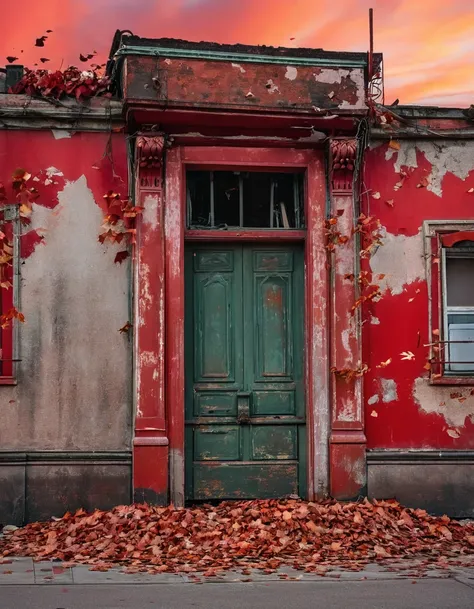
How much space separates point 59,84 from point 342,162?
3218 mm

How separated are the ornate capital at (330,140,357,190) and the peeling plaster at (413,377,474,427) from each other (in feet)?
7.82

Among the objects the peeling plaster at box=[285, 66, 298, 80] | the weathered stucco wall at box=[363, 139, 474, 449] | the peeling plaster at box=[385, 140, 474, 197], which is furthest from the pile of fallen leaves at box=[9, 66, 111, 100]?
the peeling plaster at box=[385, 140, 474, 197]

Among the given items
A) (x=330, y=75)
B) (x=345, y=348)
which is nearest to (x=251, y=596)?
(x=345, y=348)

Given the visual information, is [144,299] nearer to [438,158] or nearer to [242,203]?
[242,203]

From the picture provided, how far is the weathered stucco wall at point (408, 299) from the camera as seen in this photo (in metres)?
10.5

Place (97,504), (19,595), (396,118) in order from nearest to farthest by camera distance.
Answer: (19,595) < (97,504) < (396,118)

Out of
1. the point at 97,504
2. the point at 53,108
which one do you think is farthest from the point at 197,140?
the point at 97,504

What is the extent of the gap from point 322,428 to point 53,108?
4.57 meters

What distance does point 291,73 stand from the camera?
10328mm

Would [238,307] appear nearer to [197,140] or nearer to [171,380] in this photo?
[171,380]

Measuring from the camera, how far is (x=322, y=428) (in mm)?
10297

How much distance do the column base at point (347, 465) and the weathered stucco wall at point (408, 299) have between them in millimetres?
263

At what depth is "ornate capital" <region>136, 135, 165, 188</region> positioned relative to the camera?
9.98 metres

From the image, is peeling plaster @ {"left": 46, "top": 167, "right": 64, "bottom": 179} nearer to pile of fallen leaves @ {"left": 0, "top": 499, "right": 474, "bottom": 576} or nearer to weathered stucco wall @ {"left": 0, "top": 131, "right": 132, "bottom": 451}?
weathered stucco wall @ {"left": 0, "top": 131, "right": 132, "bottom": 451}
